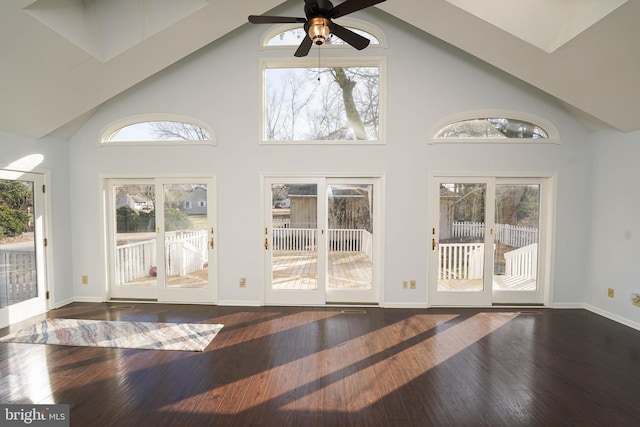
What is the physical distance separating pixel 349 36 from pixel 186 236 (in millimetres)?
3480

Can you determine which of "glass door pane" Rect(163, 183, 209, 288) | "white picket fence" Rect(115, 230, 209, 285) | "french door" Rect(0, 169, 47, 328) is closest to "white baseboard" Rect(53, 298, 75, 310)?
"french door" Rect(0, 169, 47, 328)

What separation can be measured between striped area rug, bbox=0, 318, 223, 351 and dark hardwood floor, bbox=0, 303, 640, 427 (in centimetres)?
13

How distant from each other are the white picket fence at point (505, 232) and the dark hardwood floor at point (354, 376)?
→ 1.13 metres

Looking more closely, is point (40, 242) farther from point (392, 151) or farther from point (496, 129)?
point (496, 129)

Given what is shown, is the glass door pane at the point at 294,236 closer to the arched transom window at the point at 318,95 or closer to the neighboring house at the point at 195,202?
the arched transom window at the point at 318,95

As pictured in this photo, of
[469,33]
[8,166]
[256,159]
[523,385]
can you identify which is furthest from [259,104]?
[523,385]

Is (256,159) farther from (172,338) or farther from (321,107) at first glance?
(172,338)

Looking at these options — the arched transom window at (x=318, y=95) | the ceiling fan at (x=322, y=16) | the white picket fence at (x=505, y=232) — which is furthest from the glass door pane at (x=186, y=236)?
the white picket fence at (x=505, y=232)

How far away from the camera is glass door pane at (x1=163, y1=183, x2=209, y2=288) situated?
4203 mm

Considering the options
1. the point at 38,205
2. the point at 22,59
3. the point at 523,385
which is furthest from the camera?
the point at 38,205

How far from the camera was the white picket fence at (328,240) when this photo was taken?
414 centimetres

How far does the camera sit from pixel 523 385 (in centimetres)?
234

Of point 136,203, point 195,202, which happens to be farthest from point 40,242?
point 195,202

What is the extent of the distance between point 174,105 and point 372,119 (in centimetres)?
293
